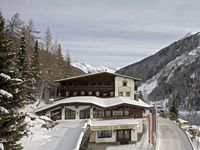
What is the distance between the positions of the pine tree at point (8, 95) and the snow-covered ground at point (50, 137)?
293 inches

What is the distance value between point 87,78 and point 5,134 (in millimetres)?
32425

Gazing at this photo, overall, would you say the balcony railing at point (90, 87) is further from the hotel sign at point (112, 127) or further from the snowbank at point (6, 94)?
the snowbank at point (6, 94)

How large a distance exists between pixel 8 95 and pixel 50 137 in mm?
13289

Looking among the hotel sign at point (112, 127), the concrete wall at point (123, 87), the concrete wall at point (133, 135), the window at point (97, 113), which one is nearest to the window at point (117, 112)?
the window at point (97, 113)

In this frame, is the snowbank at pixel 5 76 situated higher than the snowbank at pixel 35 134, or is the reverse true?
the snowbank at pixel 5 76

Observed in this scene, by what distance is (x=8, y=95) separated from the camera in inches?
673

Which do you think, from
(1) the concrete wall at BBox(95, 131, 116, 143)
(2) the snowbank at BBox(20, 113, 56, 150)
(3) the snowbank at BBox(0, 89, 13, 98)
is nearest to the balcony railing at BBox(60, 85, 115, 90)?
(1) the concrete wall at BBox(95, 131, 116, 143)

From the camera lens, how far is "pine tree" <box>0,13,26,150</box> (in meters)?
17.2

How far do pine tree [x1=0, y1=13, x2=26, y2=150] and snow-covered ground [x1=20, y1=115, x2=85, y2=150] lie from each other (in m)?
7.43

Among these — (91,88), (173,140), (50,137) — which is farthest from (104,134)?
(50,137)

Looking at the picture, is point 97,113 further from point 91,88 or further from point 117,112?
point 91,88

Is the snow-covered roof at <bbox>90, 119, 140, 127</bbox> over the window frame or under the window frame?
over

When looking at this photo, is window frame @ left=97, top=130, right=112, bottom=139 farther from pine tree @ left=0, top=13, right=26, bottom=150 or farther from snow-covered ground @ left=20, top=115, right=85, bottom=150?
pine tree @ left=0, top=13, right=26, bottom=150

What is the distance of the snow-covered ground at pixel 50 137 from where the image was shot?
25.9m
